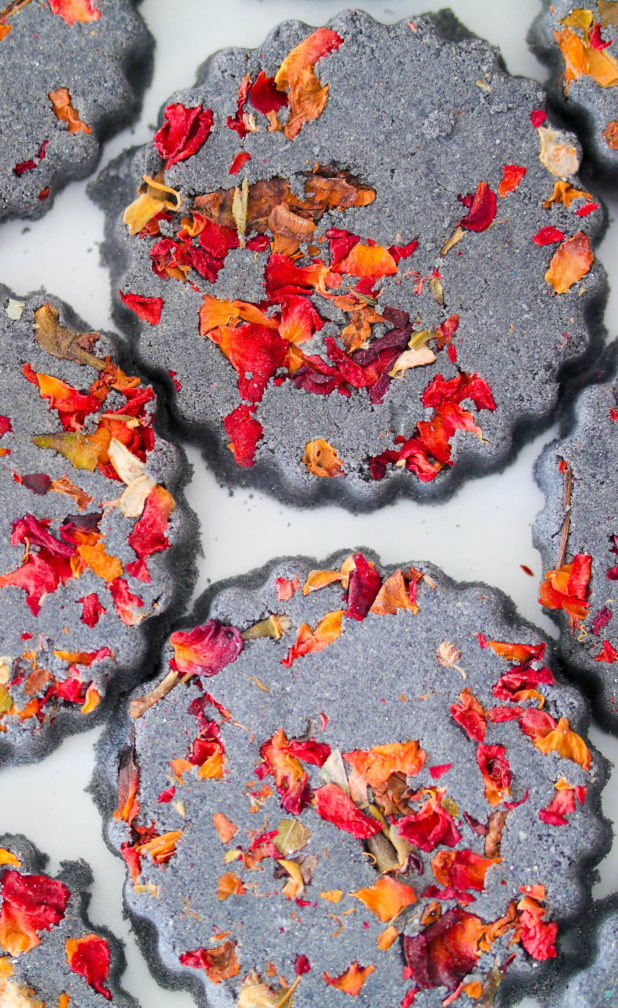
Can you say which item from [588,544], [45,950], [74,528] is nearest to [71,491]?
[74,528]

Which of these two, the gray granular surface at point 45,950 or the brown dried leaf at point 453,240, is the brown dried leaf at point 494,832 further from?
the brown dried leaf at point 453,240

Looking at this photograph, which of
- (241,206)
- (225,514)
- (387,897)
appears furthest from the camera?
(225,514)

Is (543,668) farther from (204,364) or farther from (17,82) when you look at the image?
(17,82)

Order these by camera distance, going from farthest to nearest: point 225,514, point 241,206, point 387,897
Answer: point 225,514, point 241,206, point 387,897

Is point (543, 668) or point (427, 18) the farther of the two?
point (427, 18)

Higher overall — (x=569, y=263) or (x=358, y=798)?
(x=569, y=263)

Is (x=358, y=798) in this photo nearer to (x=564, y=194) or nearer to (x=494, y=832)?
(x=494, y=832)

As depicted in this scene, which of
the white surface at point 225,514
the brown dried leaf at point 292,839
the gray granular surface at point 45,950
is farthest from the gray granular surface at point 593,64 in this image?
the gray granular surface at point 45,950

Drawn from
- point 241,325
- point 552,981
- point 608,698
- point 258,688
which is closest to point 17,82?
point 241,325
